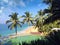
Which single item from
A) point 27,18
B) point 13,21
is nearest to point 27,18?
point 27,18

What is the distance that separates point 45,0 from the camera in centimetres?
2758

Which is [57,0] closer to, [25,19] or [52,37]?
[52,37]

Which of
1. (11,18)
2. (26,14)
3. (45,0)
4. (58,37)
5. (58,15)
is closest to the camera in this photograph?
(58,37)

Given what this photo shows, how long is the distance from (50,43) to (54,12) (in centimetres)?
1046

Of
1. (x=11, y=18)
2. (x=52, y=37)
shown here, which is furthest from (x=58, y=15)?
(x=11, y=18)

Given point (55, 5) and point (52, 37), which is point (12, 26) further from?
point (52, 37)

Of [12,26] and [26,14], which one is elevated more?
[26,14]

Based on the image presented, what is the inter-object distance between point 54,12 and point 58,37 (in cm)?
1067

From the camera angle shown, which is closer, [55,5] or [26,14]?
[55,5]

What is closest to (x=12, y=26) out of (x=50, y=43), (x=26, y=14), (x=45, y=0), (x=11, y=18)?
(x=11, y=18)

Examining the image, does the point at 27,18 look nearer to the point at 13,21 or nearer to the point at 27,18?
the point at 27,18

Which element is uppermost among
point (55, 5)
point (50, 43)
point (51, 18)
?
point (55, 5)

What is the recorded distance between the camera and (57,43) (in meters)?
15.9

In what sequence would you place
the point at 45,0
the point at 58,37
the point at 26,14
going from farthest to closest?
the point at 26,14 < the point at 45,0 < the point at 58,37
